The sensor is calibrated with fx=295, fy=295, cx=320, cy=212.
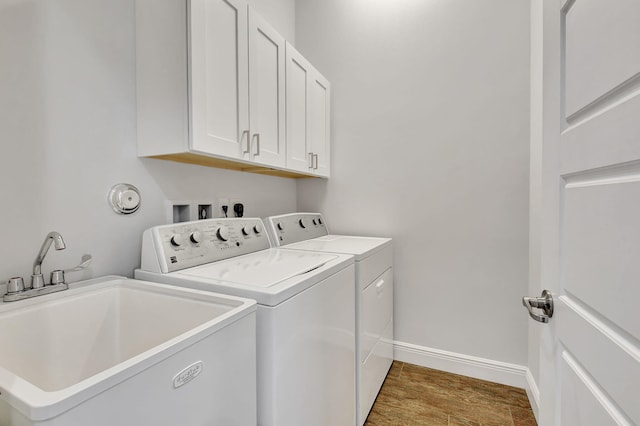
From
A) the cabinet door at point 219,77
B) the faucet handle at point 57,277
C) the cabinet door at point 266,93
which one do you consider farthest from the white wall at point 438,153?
the faucet handle at point 57,277

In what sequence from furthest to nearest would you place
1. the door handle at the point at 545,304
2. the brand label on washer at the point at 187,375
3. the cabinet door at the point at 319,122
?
the cabinet door at the point at 319,122 → the door handle at the point at 545,304 → the brand label on washer at the point at 187,375

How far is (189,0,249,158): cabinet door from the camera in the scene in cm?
117

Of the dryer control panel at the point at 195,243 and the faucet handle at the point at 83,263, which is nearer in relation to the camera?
the faucet handle at the point at 83,263

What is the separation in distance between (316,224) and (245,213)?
0.59 meters

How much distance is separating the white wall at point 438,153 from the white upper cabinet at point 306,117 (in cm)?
16

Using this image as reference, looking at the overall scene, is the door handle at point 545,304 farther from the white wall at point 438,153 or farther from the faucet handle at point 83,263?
the faucet handle at point 83,263

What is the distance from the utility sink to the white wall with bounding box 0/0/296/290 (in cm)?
18

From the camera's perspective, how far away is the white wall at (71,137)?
3.06 ft

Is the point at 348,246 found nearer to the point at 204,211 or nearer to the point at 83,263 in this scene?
the point at 204,211

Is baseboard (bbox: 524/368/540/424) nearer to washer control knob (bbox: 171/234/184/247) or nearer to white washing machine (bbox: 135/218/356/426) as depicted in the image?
white washing machine (bbox: 135/218/356/426)

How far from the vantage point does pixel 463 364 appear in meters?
2.02

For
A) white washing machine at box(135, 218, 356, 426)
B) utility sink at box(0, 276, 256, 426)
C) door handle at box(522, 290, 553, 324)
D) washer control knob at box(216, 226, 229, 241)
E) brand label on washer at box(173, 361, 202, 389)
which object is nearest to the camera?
utility sink at box(0, 276, 256, 426)

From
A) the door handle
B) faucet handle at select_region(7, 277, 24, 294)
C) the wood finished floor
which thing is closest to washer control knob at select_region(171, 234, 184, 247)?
faucet handle at select_region(7, 277, 24, 294)

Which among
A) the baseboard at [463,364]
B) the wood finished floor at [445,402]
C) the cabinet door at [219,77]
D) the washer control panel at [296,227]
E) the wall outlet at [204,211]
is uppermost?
the cabinet door at [219,77]
